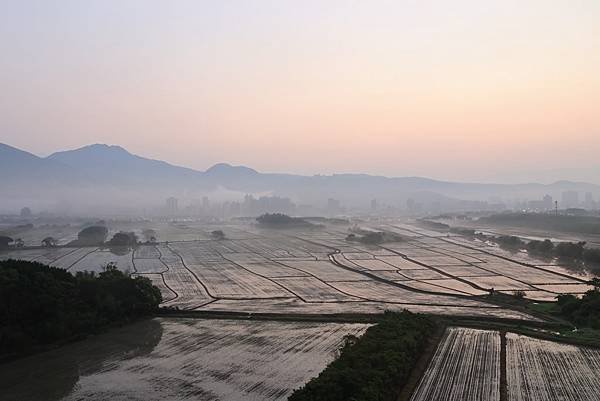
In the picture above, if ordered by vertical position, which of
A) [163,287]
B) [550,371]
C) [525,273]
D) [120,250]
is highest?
[550,371]

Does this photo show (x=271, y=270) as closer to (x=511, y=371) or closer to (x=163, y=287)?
(x=163, y=287)

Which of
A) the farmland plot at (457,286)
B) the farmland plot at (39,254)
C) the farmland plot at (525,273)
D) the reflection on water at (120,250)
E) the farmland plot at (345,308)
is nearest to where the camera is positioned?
the farmland plot at (345,308)

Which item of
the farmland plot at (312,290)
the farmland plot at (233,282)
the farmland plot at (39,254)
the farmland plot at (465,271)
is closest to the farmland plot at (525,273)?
the farmland plot at (465,271)

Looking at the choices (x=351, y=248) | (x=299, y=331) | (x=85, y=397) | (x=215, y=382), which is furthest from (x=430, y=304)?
(x=351, y=248)

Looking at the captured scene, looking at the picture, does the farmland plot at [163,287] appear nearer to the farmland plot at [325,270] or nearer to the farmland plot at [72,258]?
the farmland plot at [72,258]

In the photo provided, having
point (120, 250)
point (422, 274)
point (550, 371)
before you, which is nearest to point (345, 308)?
point (550, 371)

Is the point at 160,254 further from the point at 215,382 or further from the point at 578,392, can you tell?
the point at 578,392

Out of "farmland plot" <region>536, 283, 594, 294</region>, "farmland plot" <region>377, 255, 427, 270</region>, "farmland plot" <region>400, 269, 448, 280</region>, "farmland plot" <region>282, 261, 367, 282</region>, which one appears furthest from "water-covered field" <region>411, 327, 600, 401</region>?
"farmland plot" <region>377, 255, 427, 270</region>
